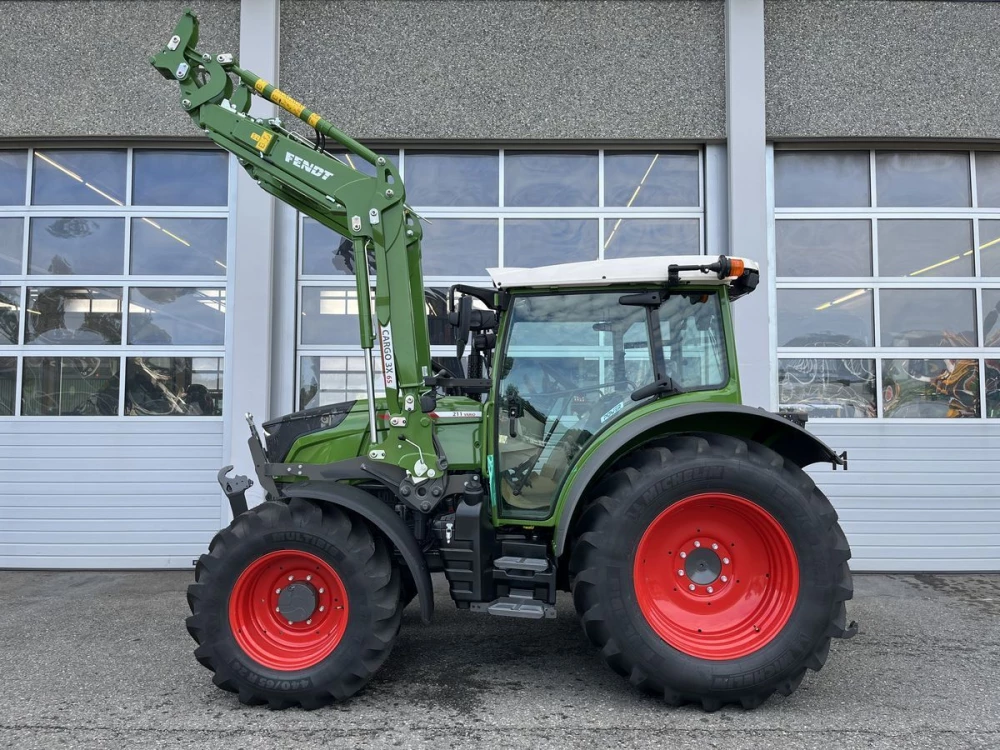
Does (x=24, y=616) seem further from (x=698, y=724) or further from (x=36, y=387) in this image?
(x=698, y=724)

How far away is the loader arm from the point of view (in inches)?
133

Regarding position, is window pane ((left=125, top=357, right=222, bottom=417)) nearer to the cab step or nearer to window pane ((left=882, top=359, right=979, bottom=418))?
the cab step

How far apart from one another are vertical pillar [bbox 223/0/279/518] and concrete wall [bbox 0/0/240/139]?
29 cm

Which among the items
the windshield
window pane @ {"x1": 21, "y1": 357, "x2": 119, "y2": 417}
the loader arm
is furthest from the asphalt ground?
window pane @ {"x1": 21, "y1": 357, "x2": 119, "y2": 417}

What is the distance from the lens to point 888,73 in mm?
5891

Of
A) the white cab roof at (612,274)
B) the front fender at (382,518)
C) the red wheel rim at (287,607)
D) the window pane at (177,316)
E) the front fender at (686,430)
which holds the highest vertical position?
the window pane at (177,316)

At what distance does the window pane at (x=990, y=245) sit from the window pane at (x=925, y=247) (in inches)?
4.3

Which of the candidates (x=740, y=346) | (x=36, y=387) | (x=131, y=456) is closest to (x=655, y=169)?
(x=740, y=346)

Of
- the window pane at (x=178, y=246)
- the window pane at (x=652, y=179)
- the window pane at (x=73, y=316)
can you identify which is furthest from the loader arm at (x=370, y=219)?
the window pane at (x=73, y=316)

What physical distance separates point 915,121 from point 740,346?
8.62 feet

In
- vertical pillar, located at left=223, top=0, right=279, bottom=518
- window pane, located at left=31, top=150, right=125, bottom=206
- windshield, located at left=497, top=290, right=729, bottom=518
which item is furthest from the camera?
window pane, located at left=31, top=150, right=125, bottom=206

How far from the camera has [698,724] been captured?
2.77 m

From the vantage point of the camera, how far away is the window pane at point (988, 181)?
6.06 meters

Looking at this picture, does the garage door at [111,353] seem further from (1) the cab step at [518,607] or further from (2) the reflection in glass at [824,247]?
(2) the reflection in glass at [824,247]
